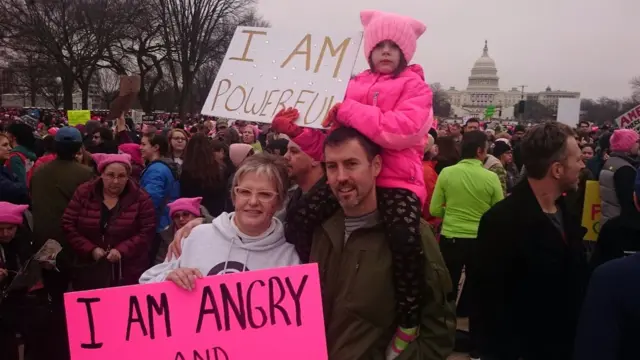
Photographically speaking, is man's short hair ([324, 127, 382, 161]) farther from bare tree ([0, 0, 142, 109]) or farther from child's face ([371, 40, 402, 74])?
bare tree ([0, 0, 142, 109])

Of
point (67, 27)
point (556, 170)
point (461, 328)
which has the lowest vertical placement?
point (461, 328)

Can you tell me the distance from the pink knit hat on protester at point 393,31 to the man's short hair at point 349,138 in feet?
1.71

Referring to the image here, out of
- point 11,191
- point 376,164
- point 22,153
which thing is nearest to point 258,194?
point 376,164

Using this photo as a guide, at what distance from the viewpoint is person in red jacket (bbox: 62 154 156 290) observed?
4281 millimetres

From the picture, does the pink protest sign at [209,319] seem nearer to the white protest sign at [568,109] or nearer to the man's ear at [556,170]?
the man's ear at [556,170]

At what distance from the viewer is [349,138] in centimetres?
211

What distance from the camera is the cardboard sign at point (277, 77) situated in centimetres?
243

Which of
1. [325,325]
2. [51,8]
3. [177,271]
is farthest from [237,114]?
[51,8]

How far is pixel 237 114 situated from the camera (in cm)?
257

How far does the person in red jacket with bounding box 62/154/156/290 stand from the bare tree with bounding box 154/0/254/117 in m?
30.9

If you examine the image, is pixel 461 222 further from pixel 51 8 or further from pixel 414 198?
pixel 51 8

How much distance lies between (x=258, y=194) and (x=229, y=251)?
0.26 metres

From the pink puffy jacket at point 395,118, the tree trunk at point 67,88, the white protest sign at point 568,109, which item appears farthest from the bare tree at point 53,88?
the pink puffy jacket at point 395,118

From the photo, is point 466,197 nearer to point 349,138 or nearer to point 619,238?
point 619,238
